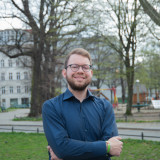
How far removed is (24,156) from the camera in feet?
26.8

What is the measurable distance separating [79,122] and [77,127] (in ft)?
0.18

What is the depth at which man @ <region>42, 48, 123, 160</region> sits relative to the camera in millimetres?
2463

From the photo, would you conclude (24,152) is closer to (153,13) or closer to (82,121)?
(82,121)

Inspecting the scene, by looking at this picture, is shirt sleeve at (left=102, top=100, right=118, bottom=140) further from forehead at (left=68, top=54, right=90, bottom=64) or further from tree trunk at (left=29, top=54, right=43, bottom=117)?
tree trunk at (left=29, top=54, right=43, bottom=117)

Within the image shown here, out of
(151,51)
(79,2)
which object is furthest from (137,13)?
(79,2)

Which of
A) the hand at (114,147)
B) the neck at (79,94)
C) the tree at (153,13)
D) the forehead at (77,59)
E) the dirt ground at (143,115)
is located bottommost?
the dirt ground at (143,115)

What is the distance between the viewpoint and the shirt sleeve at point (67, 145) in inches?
96.0

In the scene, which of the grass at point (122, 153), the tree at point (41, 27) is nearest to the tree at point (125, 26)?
the tree at point (41, 27)

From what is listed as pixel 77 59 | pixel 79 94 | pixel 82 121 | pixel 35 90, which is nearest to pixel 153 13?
pixel 77 59

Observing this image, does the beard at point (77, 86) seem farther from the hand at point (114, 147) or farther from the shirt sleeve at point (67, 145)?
the hand at point (114, 147)

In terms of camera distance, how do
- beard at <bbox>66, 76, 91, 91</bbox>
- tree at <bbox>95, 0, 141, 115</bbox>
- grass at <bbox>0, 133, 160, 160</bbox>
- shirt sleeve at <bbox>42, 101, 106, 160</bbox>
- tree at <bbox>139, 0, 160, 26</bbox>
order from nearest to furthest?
shirt sleeve at <bbox>42, 101, 106, 160</bbox>, beard at <bbox>66, 76, 91, 91</bbox>, grass at <bbox>0, 133, 160, 160</bbox>, tree at <bbox>139, 0, 160, 26</bbox>, tree at <bbox>95, 0, 141, 115</bbox>

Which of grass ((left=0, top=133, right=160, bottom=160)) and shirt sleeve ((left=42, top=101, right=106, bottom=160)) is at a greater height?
shirt sleeve ((left=42, top=101, right=106, bottom=160))

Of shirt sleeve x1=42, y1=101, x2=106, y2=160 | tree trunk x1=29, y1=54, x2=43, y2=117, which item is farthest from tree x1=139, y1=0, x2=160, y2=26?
tree trunk x1=29, y1=54, x2=43, y2=117

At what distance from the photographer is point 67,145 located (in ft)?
8.08
